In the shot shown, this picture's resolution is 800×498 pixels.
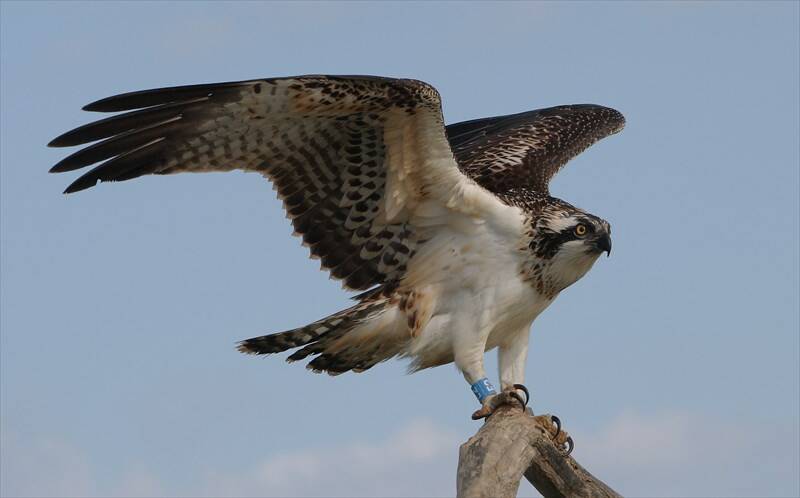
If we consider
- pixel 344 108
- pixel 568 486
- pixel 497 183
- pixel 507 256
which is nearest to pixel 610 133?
pixel 497 183

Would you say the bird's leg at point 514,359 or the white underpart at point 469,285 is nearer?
the white underpart at point 469,285

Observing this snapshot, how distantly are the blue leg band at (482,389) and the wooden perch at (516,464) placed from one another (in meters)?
0.74

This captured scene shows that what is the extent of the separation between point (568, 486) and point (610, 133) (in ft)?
15.0

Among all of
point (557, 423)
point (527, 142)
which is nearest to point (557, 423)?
point (557, 423)

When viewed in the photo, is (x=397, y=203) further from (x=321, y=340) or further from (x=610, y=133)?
(x=610, y=133)

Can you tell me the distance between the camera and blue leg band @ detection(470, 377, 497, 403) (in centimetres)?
867

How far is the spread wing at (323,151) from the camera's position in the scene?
26.8ft

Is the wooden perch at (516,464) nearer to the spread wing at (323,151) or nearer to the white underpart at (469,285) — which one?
the white underpart at (469,285)

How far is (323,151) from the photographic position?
8758 millimetres

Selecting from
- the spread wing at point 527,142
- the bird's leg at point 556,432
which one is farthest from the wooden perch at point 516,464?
the spread wing at point 527,142

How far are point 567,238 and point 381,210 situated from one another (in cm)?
115

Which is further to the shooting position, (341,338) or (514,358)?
(514,358)

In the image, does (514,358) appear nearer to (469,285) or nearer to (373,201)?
(469,285)

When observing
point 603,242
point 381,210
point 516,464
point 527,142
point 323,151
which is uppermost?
point 527,142
